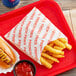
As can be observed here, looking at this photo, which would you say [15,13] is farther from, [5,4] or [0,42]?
[0,42]

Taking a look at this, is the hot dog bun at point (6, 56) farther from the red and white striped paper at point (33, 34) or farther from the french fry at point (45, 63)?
the french fry at point (45, 63)

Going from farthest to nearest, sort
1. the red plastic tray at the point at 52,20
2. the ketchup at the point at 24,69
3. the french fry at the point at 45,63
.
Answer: the red plastic tray at the point at 52,20
the french fry at the point at 45,63
the ketchup at the point at 24,69

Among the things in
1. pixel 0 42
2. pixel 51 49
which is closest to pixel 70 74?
pixel 51 49

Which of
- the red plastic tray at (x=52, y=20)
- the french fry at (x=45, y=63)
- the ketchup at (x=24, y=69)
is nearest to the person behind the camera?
the ketchup at (x=24, y=69)

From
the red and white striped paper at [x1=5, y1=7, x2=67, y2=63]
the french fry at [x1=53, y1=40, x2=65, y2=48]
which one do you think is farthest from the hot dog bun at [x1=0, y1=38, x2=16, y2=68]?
the french fry at [x1=53, y1=40, x2=65, y2=48]

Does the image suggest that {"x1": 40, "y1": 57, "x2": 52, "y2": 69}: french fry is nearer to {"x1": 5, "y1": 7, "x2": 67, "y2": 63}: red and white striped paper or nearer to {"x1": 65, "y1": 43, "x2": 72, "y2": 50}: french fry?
{"x1": 5, "y1": 7, "x2": 67, "y2": 63}: red and white striped paper

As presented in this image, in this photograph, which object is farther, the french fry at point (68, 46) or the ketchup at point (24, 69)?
the french fry at point (68, 46)

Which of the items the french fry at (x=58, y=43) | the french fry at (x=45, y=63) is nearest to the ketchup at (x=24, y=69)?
the french fry at (x=45, y=63)

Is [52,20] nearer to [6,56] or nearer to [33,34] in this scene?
[33,34]
